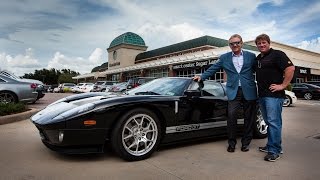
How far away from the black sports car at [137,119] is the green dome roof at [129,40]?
220ft

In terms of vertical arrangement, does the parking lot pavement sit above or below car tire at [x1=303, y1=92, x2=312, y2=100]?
below

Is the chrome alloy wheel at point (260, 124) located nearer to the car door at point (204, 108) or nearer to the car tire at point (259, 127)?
the car tire at point (259, 127)

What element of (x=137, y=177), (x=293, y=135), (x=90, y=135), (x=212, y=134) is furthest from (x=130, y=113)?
(x=293, y=135)

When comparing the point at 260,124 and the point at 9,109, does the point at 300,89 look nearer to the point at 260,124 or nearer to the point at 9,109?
the point at 260,124

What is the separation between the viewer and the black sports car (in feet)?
12.4

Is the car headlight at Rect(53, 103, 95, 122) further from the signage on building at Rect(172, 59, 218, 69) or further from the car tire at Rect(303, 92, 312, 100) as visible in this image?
the signage on building at Rect(172, 59, 218, 69)

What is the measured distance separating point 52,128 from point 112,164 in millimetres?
823

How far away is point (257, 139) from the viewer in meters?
5.73

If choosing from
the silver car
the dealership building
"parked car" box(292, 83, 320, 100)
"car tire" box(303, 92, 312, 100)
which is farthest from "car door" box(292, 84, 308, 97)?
the silver car

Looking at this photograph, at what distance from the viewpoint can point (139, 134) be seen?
13.5 feet

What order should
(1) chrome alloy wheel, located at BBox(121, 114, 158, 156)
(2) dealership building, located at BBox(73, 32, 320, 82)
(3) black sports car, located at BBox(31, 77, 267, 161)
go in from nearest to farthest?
(3) black sports car, located at BBox(31, 77, 267, 161), (1) chrome alloy wheel, located at BBox(121, 114, 158, 156), (2) dealership building, located at BBox(73, 32, 320, 82)

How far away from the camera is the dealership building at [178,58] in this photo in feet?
117

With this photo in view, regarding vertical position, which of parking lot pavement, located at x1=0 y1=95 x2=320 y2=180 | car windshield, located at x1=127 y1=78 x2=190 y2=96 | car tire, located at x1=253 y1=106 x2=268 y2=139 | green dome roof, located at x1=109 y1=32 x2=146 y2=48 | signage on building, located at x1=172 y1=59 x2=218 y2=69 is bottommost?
parking lot pavement, located at x1=0 y1=95 x2=320 y2=180

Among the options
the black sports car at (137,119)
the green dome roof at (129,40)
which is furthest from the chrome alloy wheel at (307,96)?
the green dome roof at (129,40)
